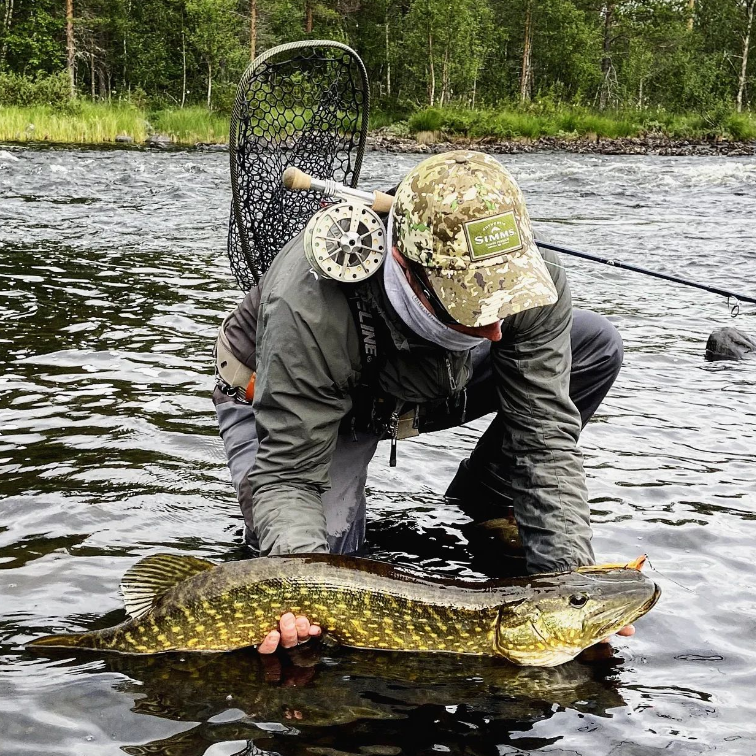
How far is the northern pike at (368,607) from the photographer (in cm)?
294

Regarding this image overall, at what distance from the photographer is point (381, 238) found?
3082 mm

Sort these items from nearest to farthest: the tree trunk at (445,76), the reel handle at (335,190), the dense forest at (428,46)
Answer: the reel handle at (335,190), the tree trunk at (445,76), the dense forest at (428,46)

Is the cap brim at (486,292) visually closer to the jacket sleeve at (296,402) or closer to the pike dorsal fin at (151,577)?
the jacket sleeve at (296,402)

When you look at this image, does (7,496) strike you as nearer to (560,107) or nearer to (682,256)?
(682,256)

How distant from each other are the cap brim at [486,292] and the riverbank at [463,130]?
23.3m

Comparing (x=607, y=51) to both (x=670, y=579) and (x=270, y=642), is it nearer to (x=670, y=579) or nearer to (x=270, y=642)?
(x=670, y=579)

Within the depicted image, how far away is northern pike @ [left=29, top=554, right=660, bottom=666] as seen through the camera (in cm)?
294

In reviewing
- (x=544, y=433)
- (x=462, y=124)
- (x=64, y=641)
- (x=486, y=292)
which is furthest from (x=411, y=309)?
(x=462, y=124)

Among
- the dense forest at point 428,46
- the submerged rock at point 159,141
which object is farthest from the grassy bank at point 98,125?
the dense forest at point 428,46

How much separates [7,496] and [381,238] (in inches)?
92.1

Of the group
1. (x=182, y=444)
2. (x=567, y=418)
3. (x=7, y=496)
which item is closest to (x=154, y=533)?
(x=7, y=496)

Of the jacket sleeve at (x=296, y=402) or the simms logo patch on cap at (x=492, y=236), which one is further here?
the jacket sleeve at (x=296, y=402)

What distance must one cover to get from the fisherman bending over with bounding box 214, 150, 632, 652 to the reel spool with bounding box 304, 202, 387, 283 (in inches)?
3.1

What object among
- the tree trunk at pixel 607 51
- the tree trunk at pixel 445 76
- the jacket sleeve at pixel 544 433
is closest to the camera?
the jacket sleeve at pixel 544 433
